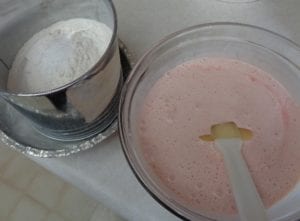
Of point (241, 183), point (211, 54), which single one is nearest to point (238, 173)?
point (241, 183)

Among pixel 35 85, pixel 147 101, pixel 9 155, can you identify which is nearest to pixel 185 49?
pixel 147 101

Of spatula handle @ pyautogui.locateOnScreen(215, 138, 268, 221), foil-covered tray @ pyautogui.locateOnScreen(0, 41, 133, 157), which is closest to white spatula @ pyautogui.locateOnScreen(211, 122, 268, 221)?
spatula handle @ pyautogui.locateOnScreen(215, 138, 268, 221)

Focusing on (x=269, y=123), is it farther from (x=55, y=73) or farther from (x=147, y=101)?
(x=55, y=73)

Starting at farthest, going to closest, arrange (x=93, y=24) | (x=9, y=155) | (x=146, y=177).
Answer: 1. (x=9, y=155)
2. (x=93, y=24)
3. (x=146, y=177)

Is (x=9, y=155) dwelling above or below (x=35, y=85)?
below

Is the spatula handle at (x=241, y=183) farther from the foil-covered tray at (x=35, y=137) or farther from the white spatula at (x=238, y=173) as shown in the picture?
the foil-covered tray at (x=35, y=137)

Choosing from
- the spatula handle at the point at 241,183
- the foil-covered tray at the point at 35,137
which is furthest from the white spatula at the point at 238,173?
the foil-covered tray at the point at 35,137

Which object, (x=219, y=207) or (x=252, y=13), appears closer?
(x=219, y=207)

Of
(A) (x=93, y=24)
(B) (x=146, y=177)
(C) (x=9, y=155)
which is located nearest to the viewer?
(B) (x=146, y=177)
